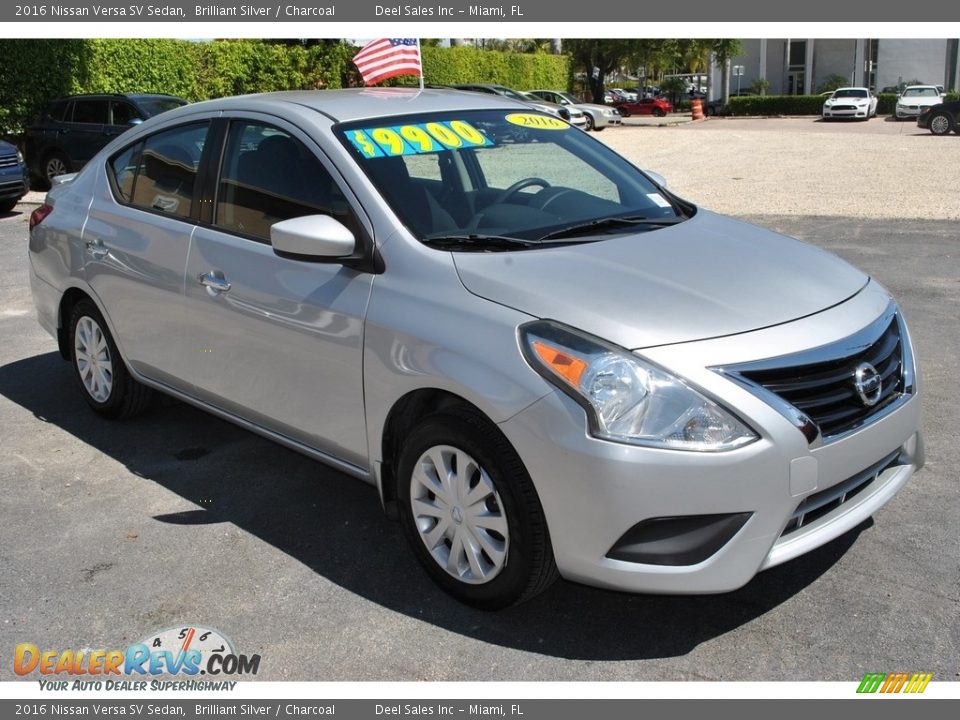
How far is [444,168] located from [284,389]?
116cm

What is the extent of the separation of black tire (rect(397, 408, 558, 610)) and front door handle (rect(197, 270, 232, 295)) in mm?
1243

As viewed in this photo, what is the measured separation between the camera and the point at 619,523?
2951 millimetres

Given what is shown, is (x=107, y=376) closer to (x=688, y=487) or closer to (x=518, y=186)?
(x=518, y=186)

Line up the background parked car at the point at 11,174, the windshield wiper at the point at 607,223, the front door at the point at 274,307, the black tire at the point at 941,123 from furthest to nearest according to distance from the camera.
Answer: the black tire at the point at 941,123 < the background parked car at the point at 11,174 < the windshield wiper at the point at 607,223 < the front door at the point at 274,307

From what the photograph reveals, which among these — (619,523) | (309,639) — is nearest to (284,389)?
(309,639)

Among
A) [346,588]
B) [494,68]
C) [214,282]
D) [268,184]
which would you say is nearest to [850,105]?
[494,68]

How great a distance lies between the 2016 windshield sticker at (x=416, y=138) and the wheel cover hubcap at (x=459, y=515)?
1316 millimetres

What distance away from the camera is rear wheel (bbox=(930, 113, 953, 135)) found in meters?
29.7

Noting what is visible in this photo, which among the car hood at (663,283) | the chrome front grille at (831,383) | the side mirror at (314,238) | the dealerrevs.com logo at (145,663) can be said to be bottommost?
the dealerrevs.com logo at (145,663)

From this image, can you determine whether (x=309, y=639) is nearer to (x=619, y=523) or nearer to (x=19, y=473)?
(x=619, y=523)

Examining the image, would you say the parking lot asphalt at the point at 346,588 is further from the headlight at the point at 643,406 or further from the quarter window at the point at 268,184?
the quarter window at the point at 268,184

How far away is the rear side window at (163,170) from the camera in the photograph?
15.1ft

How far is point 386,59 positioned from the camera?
631 inches

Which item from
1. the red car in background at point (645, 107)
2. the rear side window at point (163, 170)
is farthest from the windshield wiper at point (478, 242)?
the red car in background at point (645, 107)
